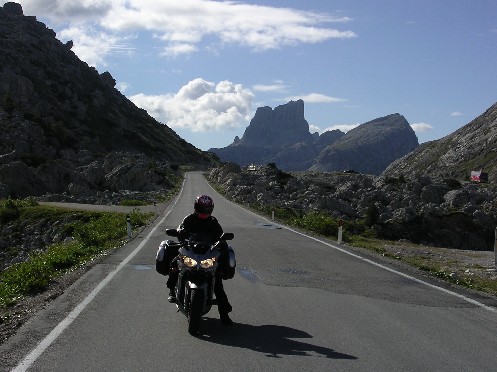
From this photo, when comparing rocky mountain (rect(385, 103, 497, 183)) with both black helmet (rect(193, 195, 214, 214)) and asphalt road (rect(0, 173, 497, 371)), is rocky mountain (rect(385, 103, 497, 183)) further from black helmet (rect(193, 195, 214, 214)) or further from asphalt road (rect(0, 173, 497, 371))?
black helmet (rect(193, 195, 214, 214))

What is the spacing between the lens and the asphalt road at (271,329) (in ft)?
21.4

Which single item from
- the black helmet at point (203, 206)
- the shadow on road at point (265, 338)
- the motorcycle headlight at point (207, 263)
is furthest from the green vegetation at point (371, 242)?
the motorcycle headlight at point (207, 263)

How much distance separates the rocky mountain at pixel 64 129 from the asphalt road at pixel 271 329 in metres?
45.5

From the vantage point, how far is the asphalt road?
6523mm

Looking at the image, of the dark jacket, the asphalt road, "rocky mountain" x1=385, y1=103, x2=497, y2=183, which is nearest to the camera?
the asphalt road

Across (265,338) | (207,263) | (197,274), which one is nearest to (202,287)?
(197,274)

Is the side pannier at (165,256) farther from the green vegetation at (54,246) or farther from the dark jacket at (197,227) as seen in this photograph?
the green vegetation at (54,246)

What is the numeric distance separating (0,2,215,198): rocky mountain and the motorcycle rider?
156 feet

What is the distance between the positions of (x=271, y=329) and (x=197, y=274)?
1.27 metres

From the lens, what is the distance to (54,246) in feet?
76.0

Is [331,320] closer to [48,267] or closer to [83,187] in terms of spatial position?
[48,267]

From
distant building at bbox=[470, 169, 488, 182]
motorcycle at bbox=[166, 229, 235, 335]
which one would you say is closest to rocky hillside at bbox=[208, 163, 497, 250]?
motorcycle at bbox=[166, 229, 235, 335]

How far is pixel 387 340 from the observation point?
759 centimetres

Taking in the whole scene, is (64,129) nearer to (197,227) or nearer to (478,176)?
(478,176)
